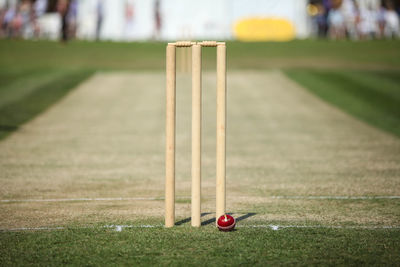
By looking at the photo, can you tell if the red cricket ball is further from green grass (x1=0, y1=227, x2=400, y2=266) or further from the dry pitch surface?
the dry pitch surface

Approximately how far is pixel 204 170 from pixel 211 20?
36143 mm

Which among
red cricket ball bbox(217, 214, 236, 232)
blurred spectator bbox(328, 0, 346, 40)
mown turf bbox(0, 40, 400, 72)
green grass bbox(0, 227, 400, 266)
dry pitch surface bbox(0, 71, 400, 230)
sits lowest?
dry pitch surface bbox(0, 71, 400, 230)

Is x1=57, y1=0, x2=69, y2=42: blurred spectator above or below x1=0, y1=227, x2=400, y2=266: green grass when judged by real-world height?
above

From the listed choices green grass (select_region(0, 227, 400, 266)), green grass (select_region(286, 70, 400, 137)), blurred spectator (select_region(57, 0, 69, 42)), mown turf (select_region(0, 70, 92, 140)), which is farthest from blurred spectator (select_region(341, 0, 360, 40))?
green grass (select_region(0, 227, 400, 266))

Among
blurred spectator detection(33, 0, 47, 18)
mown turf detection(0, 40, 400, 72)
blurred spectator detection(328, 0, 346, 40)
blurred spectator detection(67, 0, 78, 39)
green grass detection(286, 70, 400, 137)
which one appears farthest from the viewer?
blurred spectator detection(33, 0, 47, 18)

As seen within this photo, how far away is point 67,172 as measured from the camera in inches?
484

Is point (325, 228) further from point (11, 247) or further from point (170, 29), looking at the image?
point (170, 29)

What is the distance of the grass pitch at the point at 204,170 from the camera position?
7270 mm

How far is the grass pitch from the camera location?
23.9ft

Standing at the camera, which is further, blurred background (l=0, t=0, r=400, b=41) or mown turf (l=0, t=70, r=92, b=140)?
blurred background (l=0, t=0, r=400, b=41)

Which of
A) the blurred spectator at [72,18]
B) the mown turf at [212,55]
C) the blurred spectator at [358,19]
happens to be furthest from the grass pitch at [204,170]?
the blurred spectator at [358,19]

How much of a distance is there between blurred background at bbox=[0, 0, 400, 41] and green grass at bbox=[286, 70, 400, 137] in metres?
18.4

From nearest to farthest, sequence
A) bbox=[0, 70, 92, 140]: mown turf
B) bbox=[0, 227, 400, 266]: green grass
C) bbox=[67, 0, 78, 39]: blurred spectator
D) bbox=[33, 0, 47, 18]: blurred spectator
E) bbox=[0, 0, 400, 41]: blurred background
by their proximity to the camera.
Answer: bbox=[0, 227, 400, 266]: green grass
bbox=[0, 70, 92, 140]: mown turf
bbox=[67, 0, 78, 39]: blurred spectator
bbox=[0, 0, 400, 41]: blurred background
bbox=[33, 0, 47, 18]: blurred spectator

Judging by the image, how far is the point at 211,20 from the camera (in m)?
47.7
